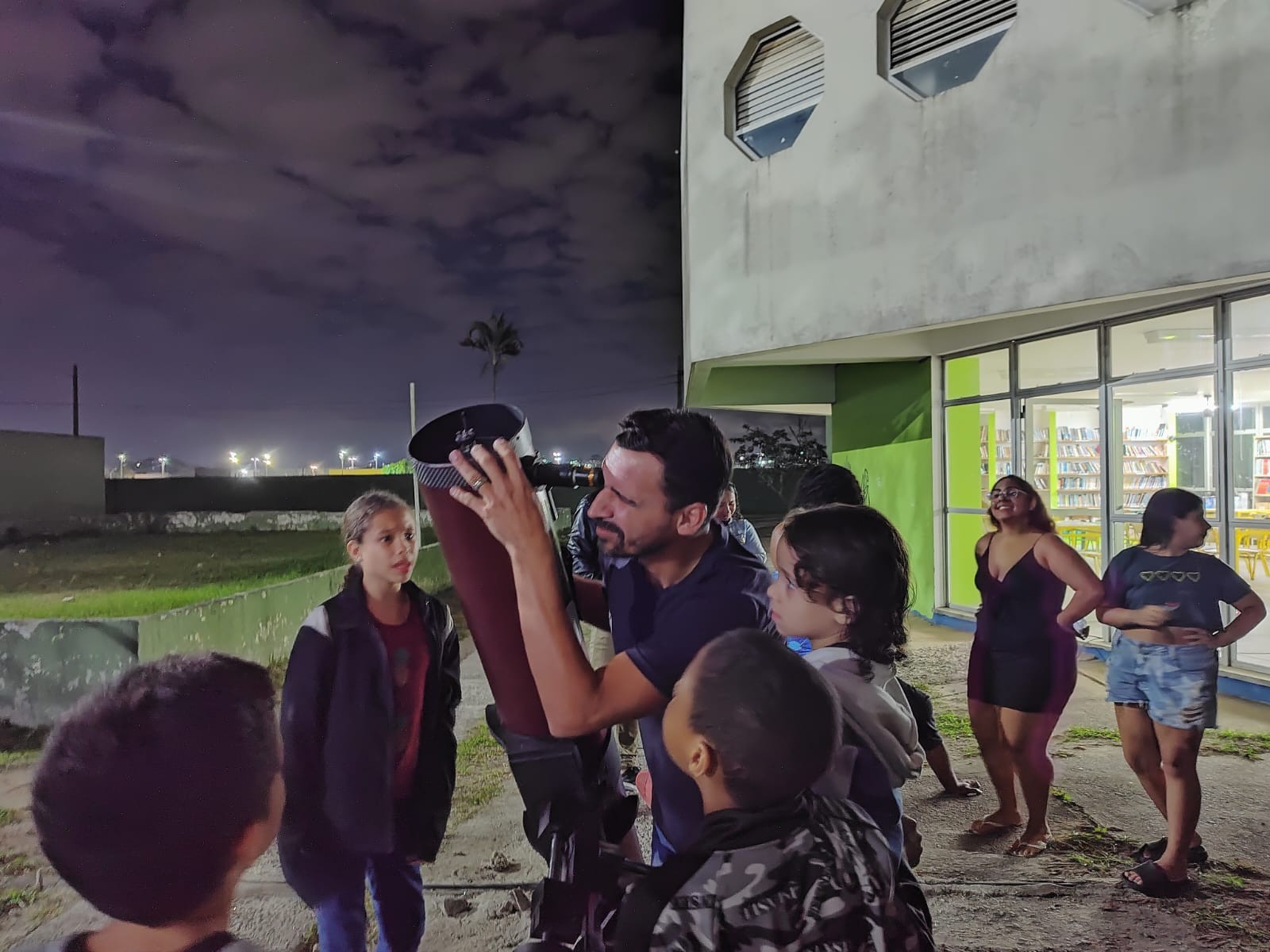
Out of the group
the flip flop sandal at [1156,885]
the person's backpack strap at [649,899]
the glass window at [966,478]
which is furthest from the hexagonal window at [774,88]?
the person's backpack strap at [649,899]

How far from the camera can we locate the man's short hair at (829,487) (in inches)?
121

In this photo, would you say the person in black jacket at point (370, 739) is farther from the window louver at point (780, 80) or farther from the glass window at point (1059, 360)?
the glass window at point (1059, 360)

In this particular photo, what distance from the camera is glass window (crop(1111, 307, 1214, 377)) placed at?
18.6ft

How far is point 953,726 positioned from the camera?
500 cm

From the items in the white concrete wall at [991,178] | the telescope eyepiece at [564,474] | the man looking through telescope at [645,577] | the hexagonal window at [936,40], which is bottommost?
the man looking through telescope at [645,577]

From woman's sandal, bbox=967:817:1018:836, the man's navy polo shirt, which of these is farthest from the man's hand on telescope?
woman's sandal, bbox=967:817:1018:836

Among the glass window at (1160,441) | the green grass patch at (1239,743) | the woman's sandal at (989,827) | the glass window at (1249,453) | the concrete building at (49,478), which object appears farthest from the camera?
the concrete building at (49,478)

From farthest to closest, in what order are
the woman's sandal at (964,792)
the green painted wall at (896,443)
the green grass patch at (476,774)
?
the green painted wall at (896,443) → the woman's sandal at (964,792) → the green grass patch at (476,774)

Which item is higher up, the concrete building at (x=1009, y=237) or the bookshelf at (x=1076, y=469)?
the concrete building at (x=1009, y=237)

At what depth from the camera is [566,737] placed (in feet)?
4.46

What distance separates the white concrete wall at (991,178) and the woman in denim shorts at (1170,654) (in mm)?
Result: 2622

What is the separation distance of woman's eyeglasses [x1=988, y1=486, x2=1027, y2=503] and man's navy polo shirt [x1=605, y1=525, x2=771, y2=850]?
224 cm

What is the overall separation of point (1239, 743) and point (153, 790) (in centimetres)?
568

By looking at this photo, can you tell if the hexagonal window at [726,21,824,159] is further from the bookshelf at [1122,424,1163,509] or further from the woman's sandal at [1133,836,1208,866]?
the woman's sandal at [1133,836,1208,866]
